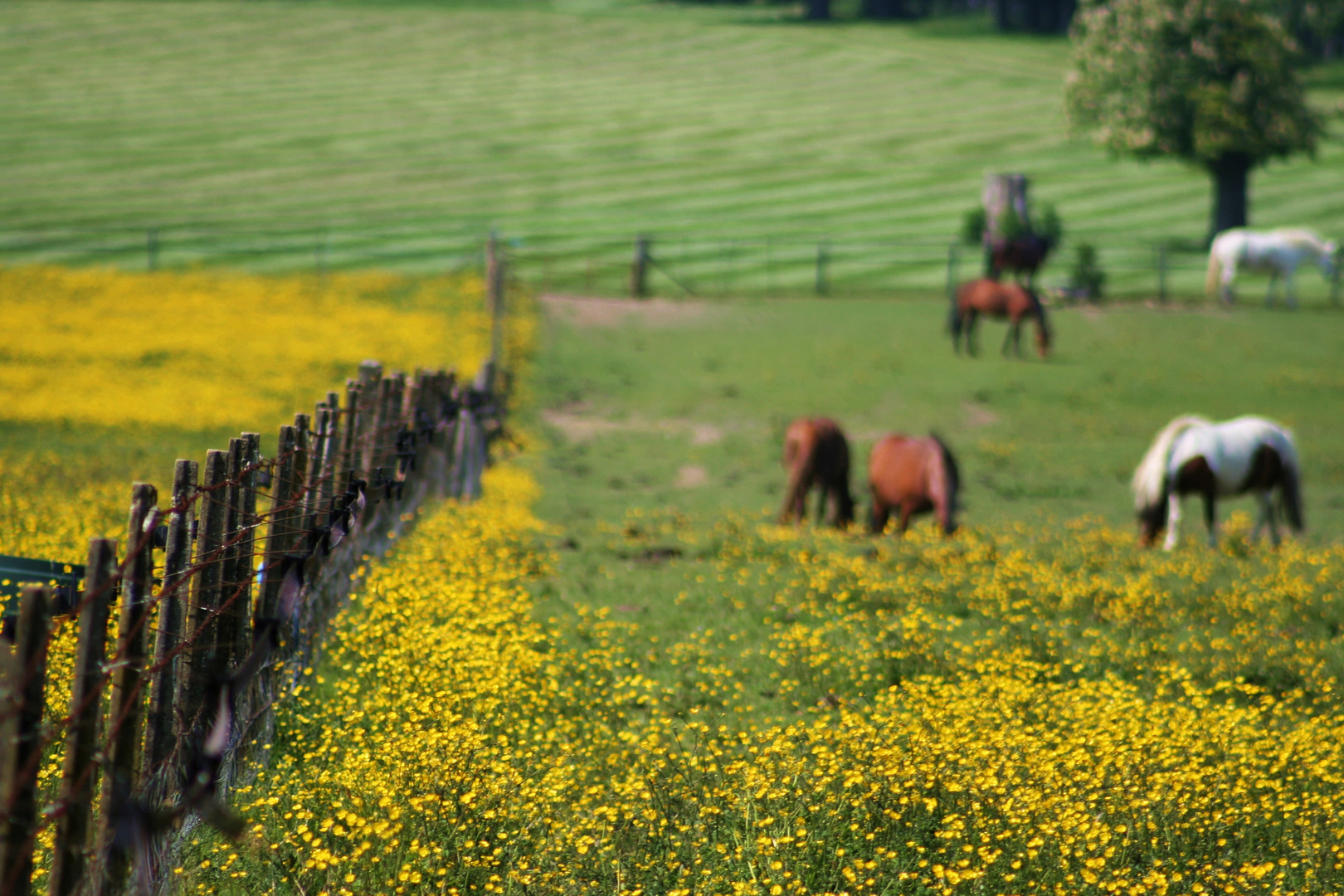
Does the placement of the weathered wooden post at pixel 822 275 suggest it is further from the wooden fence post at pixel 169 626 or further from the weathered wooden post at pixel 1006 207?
the wooden fence post at pixel 169 626

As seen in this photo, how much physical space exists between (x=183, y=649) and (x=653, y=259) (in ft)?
108

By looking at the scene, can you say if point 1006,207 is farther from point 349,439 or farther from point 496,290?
point 349,439

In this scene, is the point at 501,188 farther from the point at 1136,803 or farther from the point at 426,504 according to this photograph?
the point at 1136,803

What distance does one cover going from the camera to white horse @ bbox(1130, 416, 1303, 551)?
570 inches

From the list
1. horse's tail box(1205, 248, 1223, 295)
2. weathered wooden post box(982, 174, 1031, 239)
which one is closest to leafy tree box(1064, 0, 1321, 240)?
horse's tail box(1205, 248, 1223, 295)

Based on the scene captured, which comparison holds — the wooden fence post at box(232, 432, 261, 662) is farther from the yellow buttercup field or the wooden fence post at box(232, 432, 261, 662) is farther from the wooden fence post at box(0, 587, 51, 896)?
the wooden fence post at box(0, 587, 51, 896)

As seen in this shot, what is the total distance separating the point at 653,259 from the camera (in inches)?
1480

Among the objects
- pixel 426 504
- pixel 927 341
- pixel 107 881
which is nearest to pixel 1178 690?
pixel 107 881

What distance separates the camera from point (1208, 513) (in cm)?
1469

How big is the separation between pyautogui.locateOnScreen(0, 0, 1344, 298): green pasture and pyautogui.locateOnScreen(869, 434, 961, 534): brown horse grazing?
833 inches

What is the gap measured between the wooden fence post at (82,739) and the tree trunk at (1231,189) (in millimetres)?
43745

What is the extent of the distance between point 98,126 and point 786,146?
31.1 meters

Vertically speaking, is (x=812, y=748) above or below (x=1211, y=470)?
above

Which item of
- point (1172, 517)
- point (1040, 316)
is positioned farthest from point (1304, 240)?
point (1172, 517)
